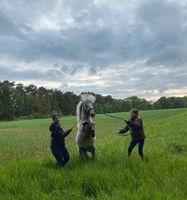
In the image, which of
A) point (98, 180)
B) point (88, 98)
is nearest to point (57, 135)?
point (88, 98)

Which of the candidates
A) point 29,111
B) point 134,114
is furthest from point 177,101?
point 134,114

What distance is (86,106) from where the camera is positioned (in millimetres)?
9031

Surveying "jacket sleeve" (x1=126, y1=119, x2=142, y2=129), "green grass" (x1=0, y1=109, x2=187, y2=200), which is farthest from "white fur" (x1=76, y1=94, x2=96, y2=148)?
"jacket sleeve" (x1=126, y1=119, x2=142, y2=129)

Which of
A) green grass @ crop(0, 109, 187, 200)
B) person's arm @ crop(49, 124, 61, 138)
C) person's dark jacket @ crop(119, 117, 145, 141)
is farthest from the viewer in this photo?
person's dark jacket @ crop(119, 117, 145, 141)

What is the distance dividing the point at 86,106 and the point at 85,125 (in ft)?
1.75

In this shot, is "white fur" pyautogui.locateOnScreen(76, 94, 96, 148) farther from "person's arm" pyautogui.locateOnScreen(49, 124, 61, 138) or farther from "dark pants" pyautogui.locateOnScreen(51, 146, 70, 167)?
"person's arm" pyautogui.locateOnScreen(49, 124, 61, 138)

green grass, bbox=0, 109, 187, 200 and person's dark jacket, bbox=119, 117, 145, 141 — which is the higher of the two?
person's dark jacket, bbox=119, 117, 145, 141

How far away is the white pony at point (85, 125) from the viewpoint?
8.95 metres

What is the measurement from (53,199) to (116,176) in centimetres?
163

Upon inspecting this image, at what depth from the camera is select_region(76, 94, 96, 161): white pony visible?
8945 millimetres

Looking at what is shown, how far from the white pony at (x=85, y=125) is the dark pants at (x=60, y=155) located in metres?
0.68

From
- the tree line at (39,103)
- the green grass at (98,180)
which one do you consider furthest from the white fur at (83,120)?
the tree line at (39,103)

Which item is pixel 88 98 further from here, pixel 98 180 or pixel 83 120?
pixel 98 180

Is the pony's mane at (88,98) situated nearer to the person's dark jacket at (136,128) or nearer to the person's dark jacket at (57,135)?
the person's dark jacket at (57,135)
